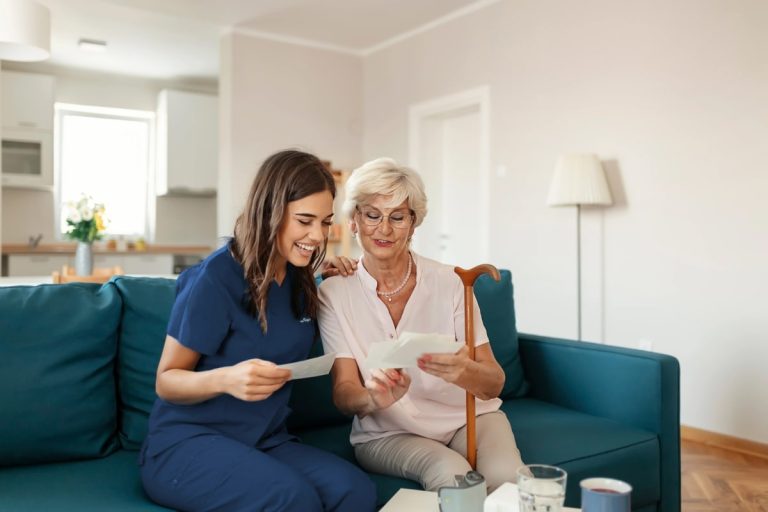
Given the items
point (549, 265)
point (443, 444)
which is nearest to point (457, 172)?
point (549, 265)

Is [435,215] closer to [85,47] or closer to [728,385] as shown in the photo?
[728,385]

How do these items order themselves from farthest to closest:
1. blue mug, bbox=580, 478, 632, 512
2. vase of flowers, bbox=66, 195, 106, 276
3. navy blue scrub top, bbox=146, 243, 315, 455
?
1. vase of flowers, bbox=66, 195, 106, 276
2. navy blue scrub top, bbox=146, 243, 315, 455
3. blue mug, bbox=580, 478, 632, 512

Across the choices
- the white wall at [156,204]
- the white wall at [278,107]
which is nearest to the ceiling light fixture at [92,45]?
the white wall at [156,204]

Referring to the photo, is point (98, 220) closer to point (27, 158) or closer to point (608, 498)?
point (27, 158)

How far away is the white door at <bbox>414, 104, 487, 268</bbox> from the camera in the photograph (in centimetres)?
545

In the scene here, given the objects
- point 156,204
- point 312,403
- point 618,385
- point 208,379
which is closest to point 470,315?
point 208,379

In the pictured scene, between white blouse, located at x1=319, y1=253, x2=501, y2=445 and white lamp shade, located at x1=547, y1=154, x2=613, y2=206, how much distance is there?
229cm

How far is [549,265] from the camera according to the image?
454 cm

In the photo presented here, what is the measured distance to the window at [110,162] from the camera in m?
7.41

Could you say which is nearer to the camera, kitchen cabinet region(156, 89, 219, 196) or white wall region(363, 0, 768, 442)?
white wall region(363, 0, 768, 442)

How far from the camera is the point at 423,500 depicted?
4.31ft

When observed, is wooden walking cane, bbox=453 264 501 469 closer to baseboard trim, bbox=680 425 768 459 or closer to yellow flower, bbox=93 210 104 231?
baseboard trim, bbox=680 425 768 459

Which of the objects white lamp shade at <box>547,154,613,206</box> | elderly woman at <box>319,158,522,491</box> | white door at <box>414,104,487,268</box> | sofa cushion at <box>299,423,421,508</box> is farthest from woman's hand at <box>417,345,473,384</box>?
white door at <box>414,104,487,268</box>

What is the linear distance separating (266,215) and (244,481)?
593 millimetres
